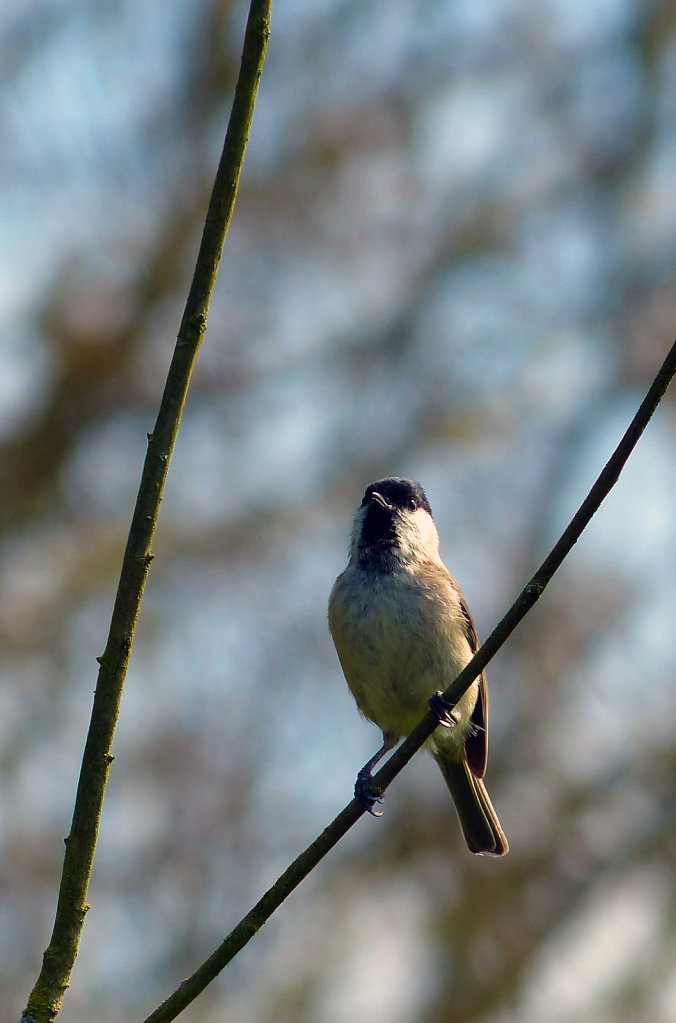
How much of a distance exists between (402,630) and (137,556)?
222 centimetres

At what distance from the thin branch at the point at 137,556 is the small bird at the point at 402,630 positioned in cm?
188

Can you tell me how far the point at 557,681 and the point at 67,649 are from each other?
5313 millimetres

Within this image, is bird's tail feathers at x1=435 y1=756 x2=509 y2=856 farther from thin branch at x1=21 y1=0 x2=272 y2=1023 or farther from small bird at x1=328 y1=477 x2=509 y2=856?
thin branch at x1=21 y1=0 x2=272 y2=1023

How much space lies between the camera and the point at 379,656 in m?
4.28

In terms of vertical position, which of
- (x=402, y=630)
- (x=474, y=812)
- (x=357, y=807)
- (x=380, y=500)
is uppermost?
(x=380, y=500)

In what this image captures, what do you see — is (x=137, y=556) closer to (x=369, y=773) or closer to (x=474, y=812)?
(x=369, y=773)

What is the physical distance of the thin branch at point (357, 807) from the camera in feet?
7.16

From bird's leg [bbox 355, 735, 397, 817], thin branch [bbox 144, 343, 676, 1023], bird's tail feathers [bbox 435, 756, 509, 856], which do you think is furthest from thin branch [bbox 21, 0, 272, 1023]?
bird's tail feathers [bbox 435, 756, 509, 856]

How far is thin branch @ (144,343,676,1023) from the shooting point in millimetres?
2184

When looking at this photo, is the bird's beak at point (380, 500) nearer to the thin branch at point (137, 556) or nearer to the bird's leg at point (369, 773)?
the bird's leg at point (369, 773)

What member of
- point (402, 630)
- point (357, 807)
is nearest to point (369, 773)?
point (402, 630)

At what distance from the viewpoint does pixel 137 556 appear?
2.17 m

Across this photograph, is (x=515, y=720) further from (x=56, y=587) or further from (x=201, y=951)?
(x=56, y=587)

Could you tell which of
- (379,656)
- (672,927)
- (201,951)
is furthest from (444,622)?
(672,927)
